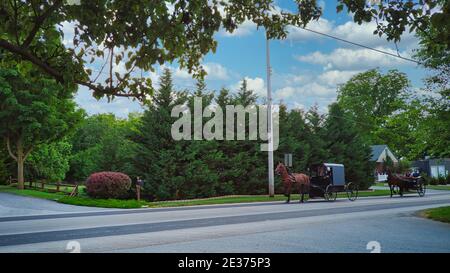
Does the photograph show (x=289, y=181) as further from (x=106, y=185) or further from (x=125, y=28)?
(x=125, y=28)

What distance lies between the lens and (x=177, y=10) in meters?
9.25

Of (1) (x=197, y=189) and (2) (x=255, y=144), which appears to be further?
(2) (x=255, y=144)

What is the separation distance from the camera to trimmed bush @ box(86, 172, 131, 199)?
28781 mm

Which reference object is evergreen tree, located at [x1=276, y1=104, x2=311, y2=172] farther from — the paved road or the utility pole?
the paved road

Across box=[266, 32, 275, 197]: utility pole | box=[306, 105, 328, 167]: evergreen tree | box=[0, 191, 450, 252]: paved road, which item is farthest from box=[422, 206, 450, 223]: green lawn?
box=[306, 105, 328, 167]: evergreen tree

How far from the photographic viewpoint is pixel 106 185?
28844 mm

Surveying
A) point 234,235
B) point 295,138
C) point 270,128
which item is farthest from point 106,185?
Answer: point 234,235

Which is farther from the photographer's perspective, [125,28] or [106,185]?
[106,185]

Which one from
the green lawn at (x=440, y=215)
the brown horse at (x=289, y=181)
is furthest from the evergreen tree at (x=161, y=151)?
the green lawn at (x=440, y=215)

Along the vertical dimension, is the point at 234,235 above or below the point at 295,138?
below

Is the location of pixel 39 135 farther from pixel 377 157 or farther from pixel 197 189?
pixel 377 157
